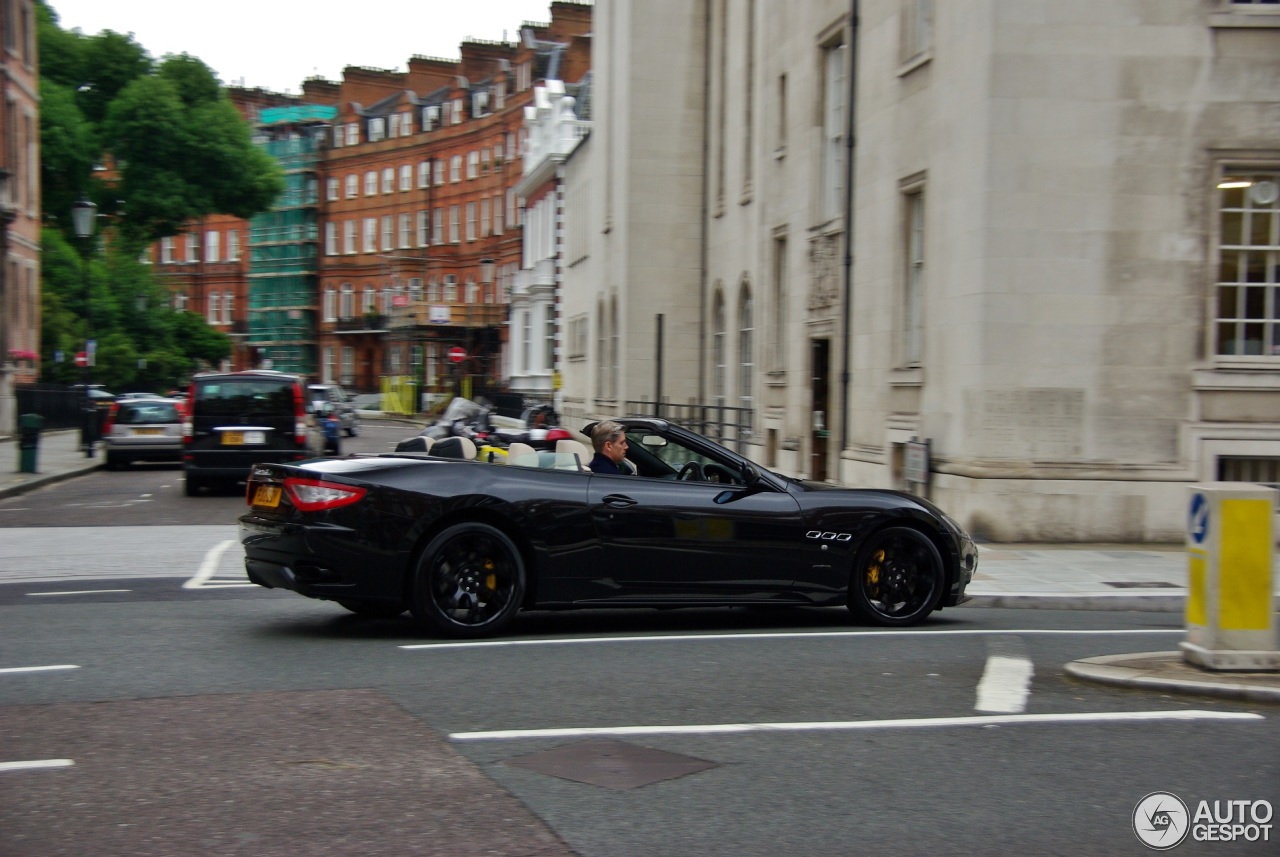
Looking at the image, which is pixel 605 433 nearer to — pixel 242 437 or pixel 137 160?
pixel 242 437

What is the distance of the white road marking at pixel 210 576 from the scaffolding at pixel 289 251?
9031 cm

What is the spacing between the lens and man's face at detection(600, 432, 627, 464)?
9648mm

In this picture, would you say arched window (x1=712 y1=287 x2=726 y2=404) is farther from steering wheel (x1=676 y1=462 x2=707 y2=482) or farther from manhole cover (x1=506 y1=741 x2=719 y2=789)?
manhole cover (x1=506 y1=741 x2=719 y2=789)

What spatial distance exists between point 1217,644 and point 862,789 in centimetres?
327

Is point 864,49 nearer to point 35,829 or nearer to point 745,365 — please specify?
point 745,365

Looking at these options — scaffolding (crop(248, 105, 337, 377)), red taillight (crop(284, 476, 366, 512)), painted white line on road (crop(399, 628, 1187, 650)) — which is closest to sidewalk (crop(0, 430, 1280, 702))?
painted white line on road (crop(399, 628, 1187, 650))

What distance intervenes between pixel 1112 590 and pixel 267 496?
7.34 m

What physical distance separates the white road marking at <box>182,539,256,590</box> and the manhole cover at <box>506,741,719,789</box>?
574cm

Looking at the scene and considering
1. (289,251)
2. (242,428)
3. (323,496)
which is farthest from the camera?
(289,251)

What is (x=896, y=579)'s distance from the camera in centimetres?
972

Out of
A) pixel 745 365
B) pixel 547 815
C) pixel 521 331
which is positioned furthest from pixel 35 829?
pixel 521 331

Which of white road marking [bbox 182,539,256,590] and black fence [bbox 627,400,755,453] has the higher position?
black fence [bbox 627,400,755,453]

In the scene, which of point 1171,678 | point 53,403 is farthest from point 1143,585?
point 53,403

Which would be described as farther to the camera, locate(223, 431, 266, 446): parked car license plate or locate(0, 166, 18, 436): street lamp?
locate(0, 166, 18, 436): street lamp
